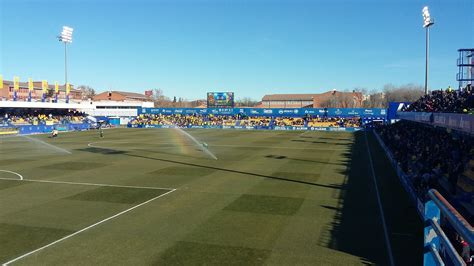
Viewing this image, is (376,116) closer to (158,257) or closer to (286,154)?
(286,154)

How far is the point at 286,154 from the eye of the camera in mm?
36719

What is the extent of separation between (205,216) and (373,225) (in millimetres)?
6037

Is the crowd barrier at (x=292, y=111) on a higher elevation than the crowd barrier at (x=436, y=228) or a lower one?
higher

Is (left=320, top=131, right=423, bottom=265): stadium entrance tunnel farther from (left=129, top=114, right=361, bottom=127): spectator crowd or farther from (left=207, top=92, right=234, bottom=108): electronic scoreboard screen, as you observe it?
(left=207, top=92, right=234, bottom=108): electronic scoreboard screen

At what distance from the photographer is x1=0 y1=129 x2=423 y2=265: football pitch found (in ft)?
36.4

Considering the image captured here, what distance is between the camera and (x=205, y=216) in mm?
15000

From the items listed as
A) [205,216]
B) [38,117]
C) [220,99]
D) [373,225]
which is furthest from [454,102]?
[38,117]

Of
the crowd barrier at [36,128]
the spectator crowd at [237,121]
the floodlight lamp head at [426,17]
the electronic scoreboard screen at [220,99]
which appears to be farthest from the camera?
A: the electronic scoreboard screen at [220,99]

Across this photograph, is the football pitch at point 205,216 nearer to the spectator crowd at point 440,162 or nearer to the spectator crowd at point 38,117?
the spectator crowd at point 440,162

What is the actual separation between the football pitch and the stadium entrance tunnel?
0.04m

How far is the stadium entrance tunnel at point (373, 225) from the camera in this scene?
1130 cm

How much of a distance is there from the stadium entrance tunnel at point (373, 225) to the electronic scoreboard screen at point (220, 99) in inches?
2985

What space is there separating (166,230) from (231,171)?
43.4 ft

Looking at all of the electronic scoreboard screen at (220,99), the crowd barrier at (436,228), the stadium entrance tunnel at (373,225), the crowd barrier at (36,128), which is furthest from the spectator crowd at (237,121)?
the crowd barrier at (436,228)
